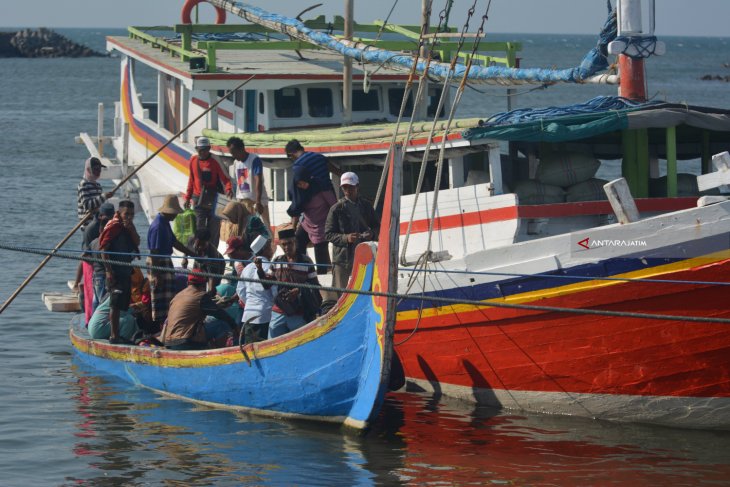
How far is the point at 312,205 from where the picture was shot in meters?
14.4

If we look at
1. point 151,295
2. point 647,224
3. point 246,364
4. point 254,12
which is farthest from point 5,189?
point 647,224

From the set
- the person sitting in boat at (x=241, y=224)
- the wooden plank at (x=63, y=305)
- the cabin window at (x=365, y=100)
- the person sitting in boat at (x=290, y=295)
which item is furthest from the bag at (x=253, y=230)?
the cabin window at (x=365, y=100)

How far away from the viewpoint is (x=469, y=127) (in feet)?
43.0

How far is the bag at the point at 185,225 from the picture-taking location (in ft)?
53.5

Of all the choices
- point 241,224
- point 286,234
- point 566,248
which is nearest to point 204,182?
point 241,224

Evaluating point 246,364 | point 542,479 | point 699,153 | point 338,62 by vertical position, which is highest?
point 338,62

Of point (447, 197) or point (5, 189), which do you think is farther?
point (5, 189)

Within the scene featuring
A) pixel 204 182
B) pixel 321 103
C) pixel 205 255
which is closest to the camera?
pixel 205 255

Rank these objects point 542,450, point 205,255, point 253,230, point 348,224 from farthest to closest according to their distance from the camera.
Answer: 1. point 253,230
2. point 205,255
3. point 348,224
4. point 542,450

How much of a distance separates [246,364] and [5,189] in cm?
2154

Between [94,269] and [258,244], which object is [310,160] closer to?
[258,244]

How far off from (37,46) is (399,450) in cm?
12170

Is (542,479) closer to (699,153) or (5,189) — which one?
(699,153)

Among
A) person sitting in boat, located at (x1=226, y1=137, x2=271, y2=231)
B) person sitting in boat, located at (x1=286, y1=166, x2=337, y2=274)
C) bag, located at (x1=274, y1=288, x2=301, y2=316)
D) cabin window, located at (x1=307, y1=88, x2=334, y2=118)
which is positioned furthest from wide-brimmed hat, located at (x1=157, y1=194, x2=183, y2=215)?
cabin window, located at (x1=307, y1=88, x2=334, y2=118)
